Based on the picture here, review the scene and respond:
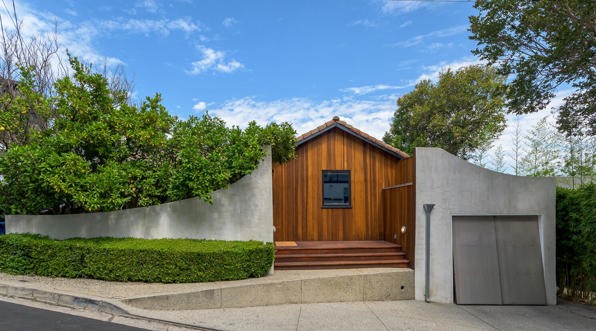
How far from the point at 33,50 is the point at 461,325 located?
1291 centimetres

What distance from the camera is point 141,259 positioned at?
6.03 meters

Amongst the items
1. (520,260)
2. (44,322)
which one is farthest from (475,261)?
(44,322)

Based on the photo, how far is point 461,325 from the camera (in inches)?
208

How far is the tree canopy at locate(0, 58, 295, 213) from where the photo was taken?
20.7 feet

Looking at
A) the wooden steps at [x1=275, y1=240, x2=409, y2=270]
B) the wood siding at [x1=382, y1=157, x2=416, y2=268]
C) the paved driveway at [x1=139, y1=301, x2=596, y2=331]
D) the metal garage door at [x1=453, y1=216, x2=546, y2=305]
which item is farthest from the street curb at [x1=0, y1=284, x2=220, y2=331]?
the metal garage door at [x1=453, y1=216, x2=546, y2=305]

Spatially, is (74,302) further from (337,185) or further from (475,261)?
(475,261)

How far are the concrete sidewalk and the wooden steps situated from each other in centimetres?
64

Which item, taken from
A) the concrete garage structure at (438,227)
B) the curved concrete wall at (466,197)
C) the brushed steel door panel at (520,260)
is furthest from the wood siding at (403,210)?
the brushed steel door panel at (520,260)

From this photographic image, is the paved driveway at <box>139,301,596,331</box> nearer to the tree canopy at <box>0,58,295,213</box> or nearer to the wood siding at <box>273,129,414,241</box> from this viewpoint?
the tree canopy at <box>0,58,295,213</box>

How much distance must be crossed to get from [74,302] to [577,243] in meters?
9.20

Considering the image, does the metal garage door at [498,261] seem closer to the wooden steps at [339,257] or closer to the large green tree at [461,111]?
the wooden steps at [339,257]

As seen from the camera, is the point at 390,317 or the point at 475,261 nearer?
the point at 390,317

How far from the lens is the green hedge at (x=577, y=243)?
6188 mm

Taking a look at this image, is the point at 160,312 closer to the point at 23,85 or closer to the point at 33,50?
the point at 23,85
